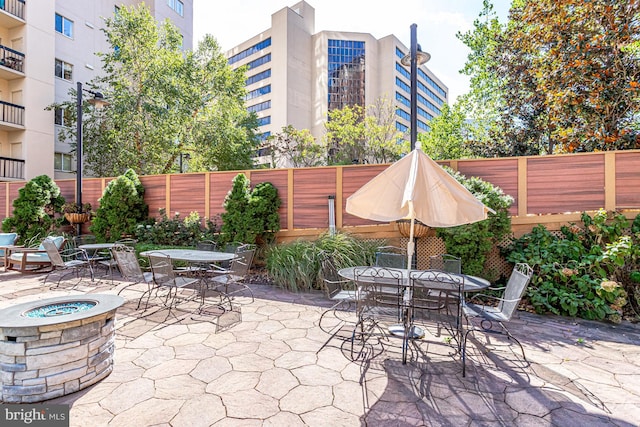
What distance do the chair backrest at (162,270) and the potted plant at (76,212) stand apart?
6433mm

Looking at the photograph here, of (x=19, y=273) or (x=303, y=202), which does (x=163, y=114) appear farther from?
(x=303, y=202)

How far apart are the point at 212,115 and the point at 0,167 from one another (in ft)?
28.3

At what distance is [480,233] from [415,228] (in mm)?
1087

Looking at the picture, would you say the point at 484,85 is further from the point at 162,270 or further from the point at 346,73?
the point at 346,73

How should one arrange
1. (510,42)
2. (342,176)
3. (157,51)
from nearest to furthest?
(342,176) < (510,42) < (157,51)

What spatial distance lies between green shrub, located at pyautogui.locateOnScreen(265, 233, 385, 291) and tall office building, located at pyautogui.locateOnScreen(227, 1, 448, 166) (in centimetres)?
3371

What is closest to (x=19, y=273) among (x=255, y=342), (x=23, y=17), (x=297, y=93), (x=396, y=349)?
(x=255, y=342)

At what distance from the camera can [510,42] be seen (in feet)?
33.7

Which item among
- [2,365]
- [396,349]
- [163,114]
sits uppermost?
[163,114]

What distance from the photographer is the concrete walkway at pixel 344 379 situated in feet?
7.89

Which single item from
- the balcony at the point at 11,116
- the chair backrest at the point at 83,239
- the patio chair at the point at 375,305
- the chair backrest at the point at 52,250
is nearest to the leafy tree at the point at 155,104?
the balcony at the point at 11,116

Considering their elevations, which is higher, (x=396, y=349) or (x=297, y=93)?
(x=297, y=93)

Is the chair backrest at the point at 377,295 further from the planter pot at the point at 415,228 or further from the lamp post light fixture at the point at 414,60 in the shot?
the lamp post light fixture at the point at 414,60

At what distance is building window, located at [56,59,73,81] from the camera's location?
1496 cm
